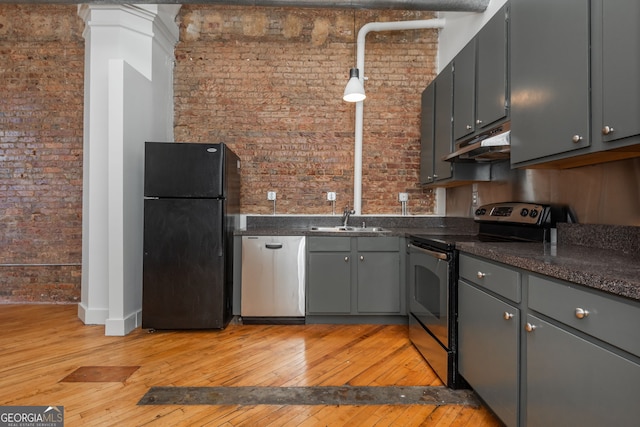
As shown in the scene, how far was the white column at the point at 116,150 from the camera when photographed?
9.38 ft

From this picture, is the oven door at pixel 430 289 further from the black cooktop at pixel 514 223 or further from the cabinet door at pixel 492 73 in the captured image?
the cabinet door at pixel 492 73

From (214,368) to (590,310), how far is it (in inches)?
85.4

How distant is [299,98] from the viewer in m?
3.68

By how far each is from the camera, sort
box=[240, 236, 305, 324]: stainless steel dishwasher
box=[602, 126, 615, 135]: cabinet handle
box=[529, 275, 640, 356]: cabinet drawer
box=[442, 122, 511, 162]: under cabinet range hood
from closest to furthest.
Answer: box=[529, 275, 640, 356]: cabinet drawer, box=[602, 126, 615, 135]: cabinet handle, box=[442, 122, 511, 162]: under cabinet range hood, box=[240, 236, 305, 324]: stainless steel dishwasher

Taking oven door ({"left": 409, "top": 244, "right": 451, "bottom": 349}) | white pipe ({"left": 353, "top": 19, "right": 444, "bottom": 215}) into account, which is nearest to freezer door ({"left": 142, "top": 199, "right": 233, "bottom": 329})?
white pipe ({"left": 353, "top": 19, "right": 444, "bottom": 215})


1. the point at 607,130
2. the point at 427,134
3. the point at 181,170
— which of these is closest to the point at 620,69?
the point at 607,130

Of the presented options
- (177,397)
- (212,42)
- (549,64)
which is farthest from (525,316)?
(212,42)

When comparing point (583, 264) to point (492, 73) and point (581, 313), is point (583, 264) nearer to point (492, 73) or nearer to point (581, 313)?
point (581, 313)

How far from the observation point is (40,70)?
11.9 feet

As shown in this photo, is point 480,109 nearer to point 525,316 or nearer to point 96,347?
point 525,316

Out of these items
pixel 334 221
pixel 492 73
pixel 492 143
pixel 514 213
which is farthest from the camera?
pixel 334 221

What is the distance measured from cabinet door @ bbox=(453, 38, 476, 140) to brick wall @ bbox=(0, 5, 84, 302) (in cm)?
408

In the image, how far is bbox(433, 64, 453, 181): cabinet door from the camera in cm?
275

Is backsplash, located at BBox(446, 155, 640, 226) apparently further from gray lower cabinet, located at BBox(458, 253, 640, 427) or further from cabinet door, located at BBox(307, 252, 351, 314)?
cabinet door, located at BBox(307, 252, 351, 314)
